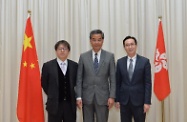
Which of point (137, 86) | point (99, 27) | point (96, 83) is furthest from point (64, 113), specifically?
point (99, 27)

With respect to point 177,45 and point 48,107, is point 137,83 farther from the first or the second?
point 177,45

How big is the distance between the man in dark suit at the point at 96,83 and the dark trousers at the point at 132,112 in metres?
0.17

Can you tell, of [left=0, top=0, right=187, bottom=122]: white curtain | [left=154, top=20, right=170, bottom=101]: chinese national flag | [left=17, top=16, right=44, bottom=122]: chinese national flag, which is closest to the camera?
[left=17, top=16, right=44, bottom=122]: chinese national flag

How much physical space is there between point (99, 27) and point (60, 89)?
1439 millimetres

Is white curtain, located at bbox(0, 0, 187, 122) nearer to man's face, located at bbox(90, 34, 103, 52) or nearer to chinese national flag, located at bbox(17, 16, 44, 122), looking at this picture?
chinese national flag, located at bbox(17, 16, 44, 122)

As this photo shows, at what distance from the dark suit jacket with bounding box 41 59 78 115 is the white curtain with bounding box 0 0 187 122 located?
0.97 m

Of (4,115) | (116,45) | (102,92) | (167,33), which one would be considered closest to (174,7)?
(167,33)

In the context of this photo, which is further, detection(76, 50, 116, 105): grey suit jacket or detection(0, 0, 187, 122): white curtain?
detection(0, 0, 187, 122): white curtain

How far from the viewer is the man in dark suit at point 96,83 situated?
3.19 m

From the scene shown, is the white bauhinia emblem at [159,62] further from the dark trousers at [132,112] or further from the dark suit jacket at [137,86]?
the dark trousers at [132,112]

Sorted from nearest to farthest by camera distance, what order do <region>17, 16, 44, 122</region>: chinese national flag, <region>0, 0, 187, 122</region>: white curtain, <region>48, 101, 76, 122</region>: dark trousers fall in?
<region>48, 101, 76, 122</region>: dark trousers → <region>17, 16, 44, 122</region>: chinese national flag → <region>0, 0, 187, 122</region>: white curtain

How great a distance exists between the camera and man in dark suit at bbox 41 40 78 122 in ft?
10.5

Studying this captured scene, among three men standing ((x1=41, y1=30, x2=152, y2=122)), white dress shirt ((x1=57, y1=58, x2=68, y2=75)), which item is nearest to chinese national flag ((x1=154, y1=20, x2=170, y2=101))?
three men standing ((x1=41, y1=30, x2=152, y2=122))

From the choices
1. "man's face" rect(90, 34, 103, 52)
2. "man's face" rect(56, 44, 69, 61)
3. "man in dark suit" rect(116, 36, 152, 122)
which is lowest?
"man in dark suit" rect(116, 36, 152, 122)
